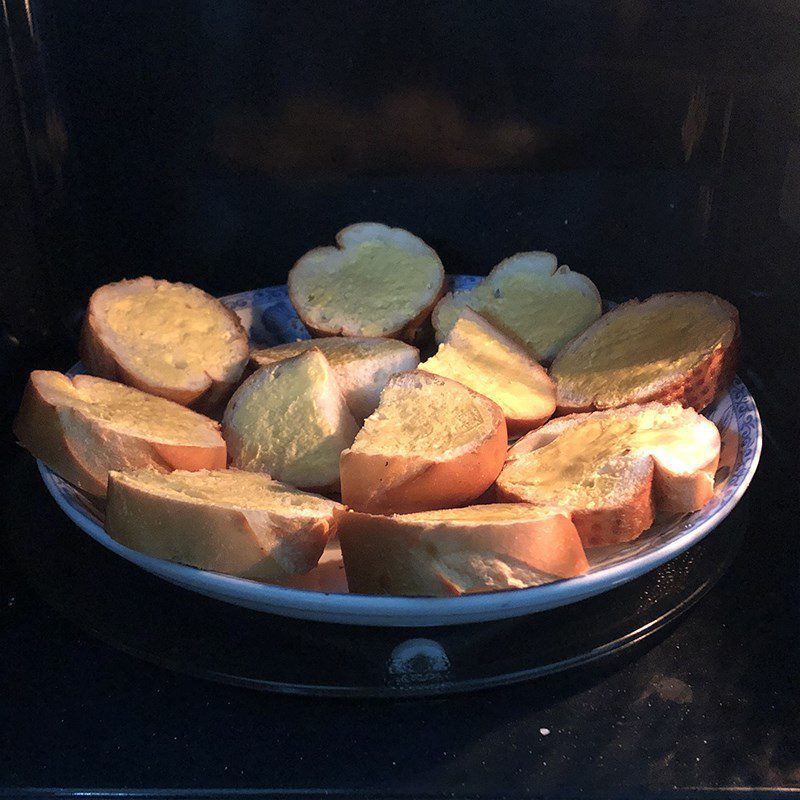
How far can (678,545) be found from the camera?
0.99 m

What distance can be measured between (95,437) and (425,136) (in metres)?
0.72

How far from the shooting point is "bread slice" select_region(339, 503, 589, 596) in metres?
0.93

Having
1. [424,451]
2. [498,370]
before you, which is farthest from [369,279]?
[424,451]

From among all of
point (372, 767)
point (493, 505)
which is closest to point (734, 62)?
point (493, 505)

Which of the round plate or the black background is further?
the black background

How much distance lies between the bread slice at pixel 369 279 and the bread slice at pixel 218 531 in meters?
0.59

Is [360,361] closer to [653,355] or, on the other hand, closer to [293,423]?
[293,423]

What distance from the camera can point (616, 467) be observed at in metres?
1.09

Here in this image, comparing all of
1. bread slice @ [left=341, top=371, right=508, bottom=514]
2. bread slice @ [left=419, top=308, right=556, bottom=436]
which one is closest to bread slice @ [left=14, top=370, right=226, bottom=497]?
bread slice @ [left=341, top=371, right=508, bottom=514]

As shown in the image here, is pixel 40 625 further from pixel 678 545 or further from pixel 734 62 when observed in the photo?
pixel 734 62

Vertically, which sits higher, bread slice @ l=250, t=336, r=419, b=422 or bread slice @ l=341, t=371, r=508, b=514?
bread slice @ l=341, t=371, r=508, b=514

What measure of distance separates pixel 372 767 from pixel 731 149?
3.51ft

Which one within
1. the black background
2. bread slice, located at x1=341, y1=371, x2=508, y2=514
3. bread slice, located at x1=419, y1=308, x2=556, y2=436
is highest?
the black background

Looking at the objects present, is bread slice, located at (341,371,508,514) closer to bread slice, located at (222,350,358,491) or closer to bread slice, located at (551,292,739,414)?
bread slice, located at (222,350,358,491)
